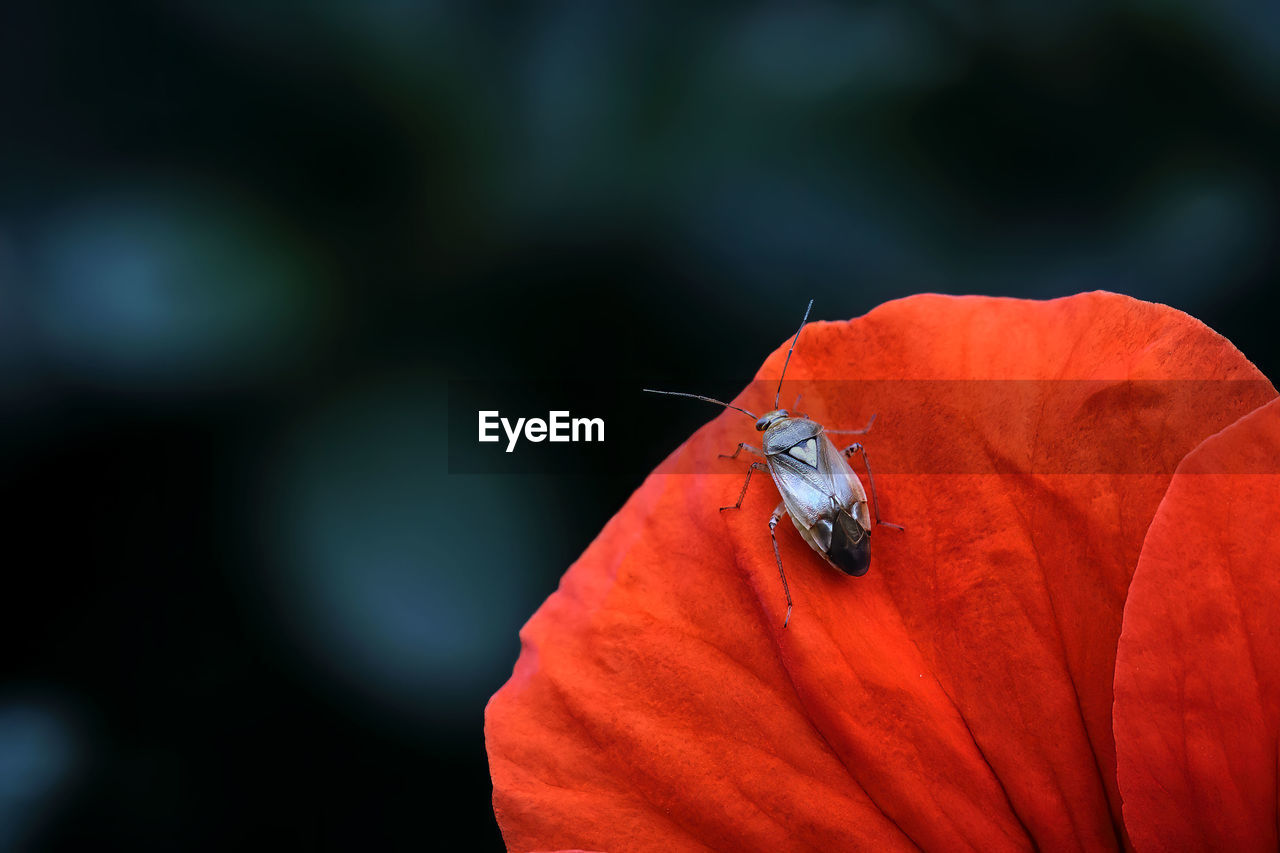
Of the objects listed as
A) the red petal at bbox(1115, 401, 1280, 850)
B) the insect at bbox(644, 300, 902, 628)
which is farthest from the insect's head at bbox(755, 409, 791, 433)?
the red petal at bbox(1115, 401, 1280, 850)

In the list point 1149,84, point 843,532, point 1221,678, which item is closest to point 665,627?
point 843,532

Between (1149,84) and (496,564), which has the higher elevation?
(1149,84)

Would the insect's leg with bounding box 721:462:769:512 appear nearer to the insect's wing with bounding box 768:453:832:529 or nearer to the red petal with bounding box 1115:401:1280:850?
the insect's wing with bounding box 768:453:832:529

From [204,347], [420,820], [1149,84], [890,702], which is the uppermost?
[1149,84]

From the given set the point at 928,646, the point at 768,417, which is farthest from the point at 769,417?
the point at 928,646

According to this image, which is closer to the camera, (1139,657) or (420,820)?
(1139,657)

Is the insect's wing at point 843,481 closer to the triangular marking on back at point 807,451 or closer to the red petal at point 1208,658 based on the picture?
the triangular marking on back at point 807,451

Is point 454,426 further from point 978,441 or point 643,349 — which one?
point 978,441
